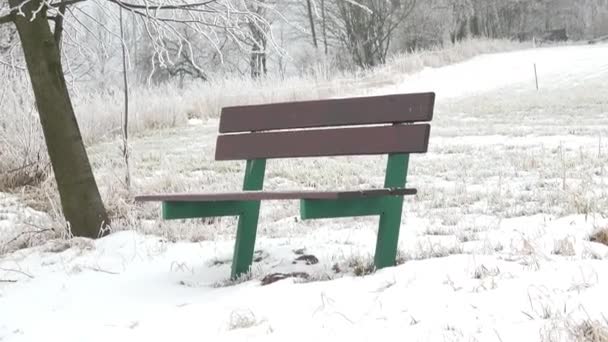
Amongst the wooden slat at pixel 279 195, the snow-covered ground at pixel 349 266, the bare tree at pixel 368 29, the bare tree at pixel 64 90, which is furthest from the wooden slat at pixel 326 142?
the bare tree at pixel 368 29

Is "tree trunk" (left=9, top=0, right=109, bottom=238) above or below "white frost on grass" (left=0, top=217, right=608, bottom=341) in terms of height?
above

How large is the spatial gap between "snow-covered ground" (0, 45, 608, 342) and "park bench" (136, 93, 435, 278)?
245 mm

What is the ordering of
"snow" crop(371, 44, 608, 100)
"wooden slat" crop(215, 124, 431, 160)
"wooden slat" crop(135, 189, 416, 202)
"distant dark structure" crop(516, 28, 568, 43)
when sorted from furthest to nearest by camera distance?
"distant dark structure" crop(516, 28, 568, 43)
"snow" crop(371, 44, 608, 100)
"wooden slat" crop(215, 124, 431, 160)
"wooden slat" crop(135, 189, 416, 202)

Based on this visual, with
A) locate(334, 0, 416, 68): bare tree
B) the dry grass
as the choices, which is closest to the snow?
the dry grass

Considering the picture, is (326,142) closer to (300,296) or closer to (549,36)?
(300,296)

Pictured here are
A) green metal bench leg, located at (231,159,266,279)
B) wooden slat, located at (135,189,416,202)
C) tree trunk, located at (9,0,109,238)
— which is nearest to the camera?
wooden slat, located at (135,189,416,202)

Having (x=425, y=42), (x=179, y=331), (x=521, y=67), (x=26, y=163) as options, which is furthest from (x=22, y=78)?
(x=425, y=42)

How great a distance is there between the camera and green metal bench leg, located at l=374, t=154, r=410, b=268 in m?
3.09

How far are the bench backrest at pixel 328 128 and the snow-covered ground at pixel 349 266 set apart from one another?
0.52 metres

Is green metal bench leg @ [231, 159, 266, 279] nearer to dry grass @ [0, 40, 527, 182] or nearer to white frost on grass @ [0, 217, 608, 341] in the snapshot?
white frost on grass @ [0, 217, 608, 341]

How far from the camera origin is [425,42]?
1435 inches

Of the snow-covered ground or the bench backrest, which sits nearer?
the snow-covered ground

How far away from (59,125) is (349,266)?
216cm

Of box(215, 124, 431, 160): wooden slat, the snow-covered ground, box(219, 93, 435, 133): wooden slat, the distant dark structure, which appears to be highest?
the distant dark structure
